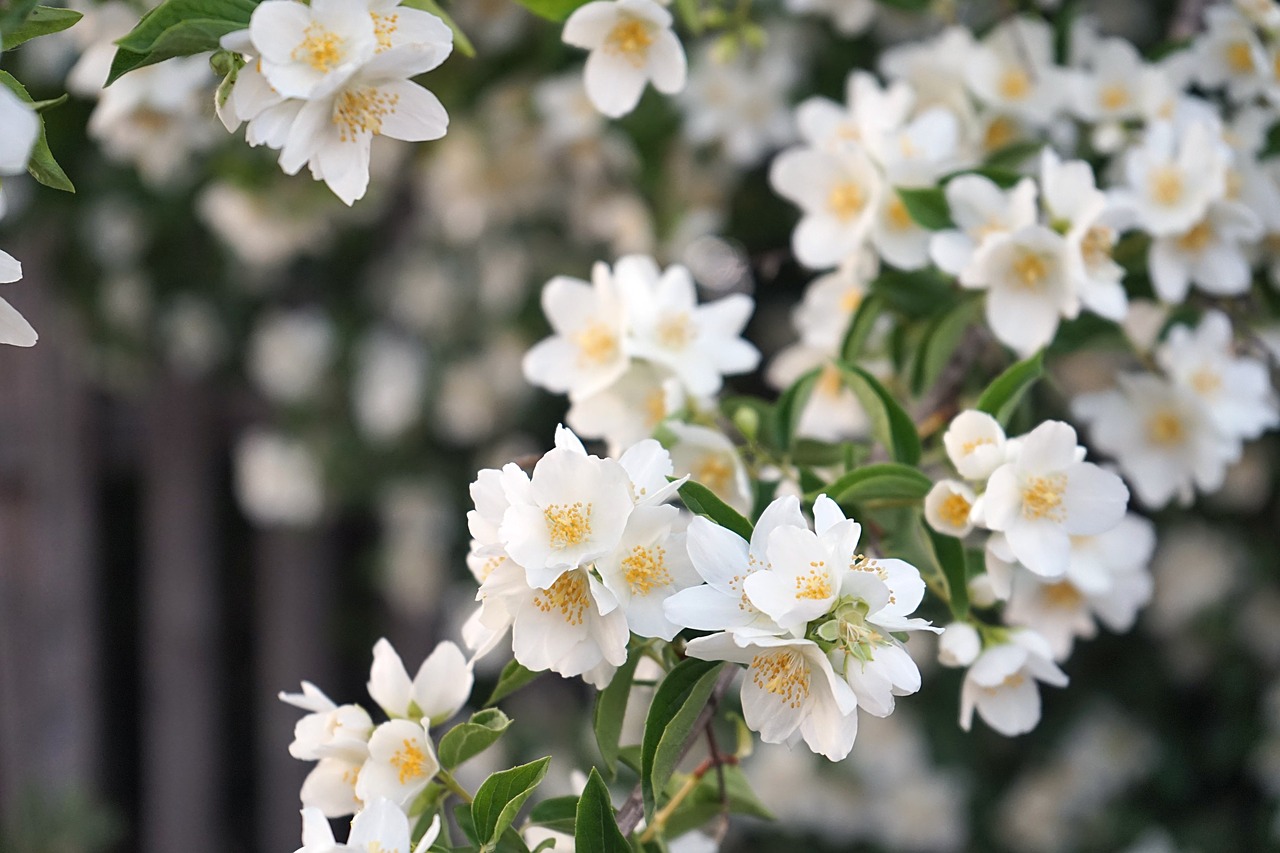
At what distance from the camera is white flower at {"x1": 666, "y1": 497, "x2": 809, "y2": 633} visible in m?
0.76

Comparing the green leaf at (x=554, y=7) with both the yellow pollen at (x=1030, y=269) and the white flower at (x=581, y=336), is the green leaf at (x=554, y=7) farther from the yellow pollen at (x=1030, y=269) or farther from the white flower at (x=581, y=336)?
the yellow pollen at (x=1030, y=269)

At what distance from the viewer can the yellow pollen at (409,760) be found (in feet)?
2.84

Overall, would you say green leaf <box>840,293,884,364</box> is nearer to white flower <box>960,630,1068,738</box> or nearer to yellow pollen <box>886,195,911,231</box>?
yellow pollen <box>886,195,911,231</box>

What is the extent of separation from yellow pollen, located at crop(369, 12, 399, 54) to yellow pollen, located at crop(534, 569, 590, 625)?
1.38 ft

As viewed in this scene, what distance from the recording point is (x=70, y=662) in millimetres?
2617

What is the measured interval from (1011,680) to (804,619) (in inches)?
14.9

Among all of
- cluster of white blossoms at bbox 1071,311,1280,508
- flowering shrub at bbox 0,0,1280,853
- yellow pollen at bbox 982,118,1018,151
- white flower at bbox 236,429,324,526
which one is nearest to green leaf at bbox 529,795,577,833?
flowering shrub at bbox 0,0,1280,853

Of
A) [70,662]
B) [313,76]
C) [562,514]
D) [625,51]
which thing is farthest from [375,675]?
[70,662]

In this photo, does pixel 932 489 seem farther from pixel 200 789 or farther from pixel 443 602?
pixel 200 789

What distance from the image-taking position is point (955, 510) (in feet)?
3.13

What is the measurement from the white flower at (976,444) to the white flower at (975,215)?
0.25 metres

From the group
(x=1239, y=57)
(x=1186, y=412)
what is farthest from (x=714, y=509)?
(x=1239, y=57)

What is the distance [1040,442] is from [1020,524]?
0.22 ft

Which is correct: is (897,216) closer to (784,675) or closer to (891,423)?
(891,423)
